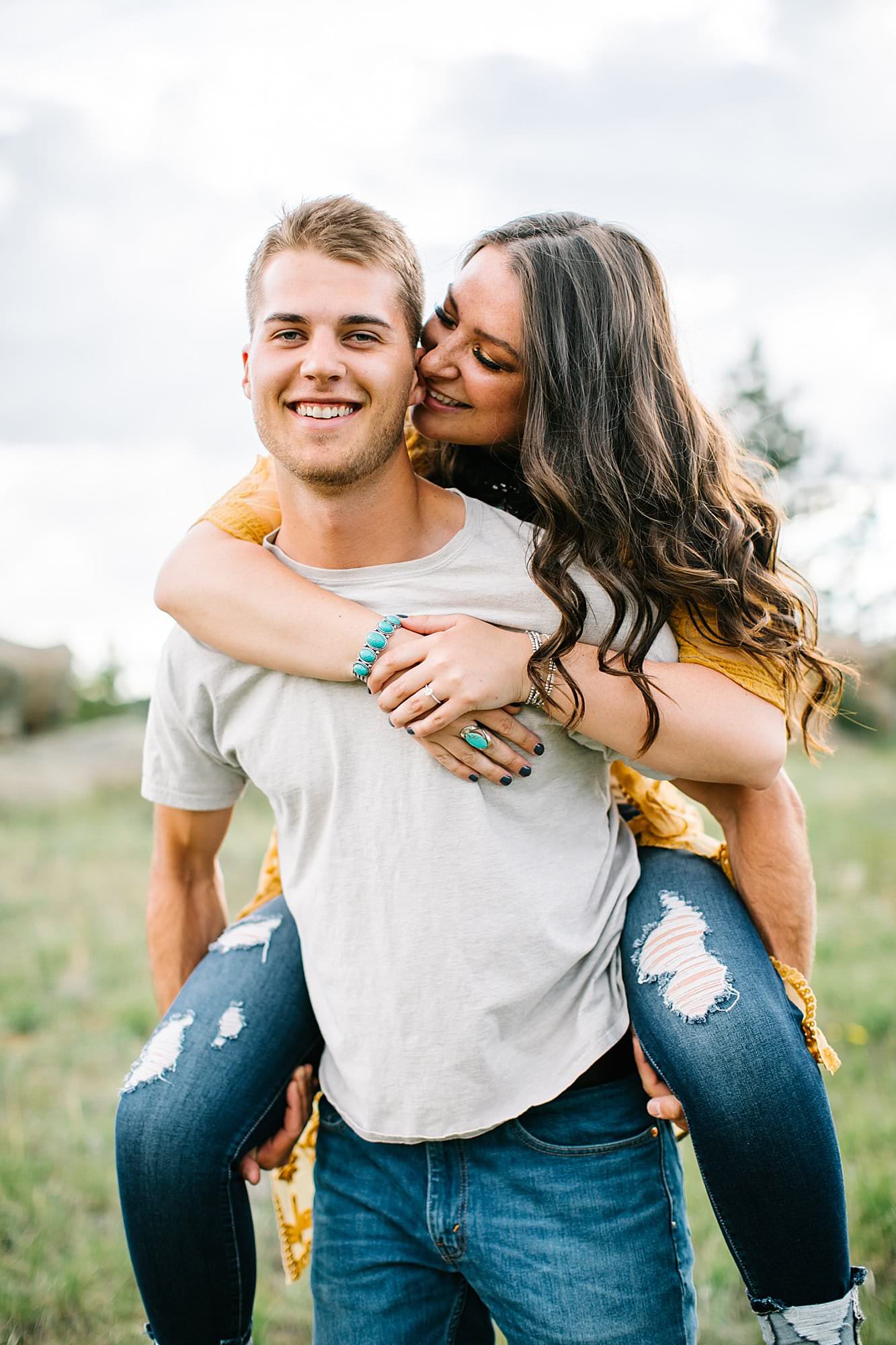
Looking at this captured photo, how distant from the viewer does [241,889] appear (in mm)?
6668

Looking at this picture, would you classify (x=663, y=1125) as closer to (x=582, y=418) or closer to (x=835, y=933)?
(x=582, y=418)

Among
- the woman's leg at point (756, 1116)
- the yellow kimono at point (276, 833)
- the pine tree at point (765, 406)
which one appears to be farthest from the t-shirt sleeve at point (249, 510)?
the pine tree at point (765, 406)

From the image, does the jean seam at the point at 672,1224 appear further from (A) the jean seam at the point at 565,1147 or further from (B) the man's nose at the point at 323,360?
(B) the man's nose at the point at 323,360

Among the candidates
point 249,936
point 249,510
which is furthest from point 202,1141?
point 249,510

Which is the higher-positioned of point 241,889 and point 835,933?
point 835,933

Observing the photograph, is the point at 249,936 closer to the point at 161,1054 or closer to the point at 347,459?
the point at 161,1054

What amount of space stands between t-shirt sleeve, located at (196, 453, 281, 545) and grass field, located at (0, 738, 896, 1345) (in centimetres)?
196

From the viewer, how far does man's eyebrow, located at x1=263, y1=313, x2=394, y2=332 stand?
215cm

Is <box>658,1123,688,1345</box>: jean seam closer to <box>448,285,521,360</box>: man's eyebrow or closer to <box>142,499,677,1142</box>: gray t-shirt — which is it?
<box>142,499,677,1142</box>: gray t-shirt

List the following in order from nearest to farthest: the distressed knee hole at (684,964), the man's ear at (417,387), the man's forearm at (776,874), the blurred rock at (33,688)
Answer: the distressed knee hole at (684,964) → the man's forearm at (776,874) → the man's ear at (417,387) → the blurred rock at (33,688)

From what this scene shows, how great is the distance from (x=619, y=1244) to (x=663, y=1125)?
0.23 metres

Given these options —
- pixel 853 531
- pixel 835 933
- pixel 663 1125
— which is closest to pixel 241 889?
pixel 835 933

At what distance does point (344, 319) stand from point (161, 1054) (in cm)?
143

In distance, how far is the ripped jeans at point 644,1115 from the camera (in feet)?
6.28
